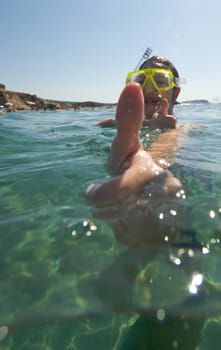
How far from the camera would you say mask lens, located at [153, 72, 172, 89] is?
504 cm

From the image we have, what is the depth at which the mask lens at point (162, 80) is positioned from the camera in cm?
504

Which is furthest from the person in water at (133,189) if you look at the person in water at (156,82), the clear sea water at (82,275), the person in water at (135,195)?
the person in water at (156,82)

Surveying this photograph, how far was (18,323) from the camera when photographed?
1508mm

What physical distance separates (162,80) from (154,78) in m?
0.15

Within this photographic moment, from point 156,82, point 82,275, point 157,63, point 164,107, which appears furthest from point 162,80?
point 82,275

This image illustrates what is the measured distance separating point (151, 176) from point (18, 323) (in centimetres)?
114

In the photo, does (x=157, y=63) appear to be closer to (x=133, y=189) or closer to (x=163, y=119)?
(x=163, y=119)

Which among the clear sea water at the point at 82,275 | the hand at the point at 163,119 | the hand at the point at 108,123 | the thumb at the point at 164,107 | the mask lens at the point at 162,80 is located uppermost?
the mask lens at the point at 162,80

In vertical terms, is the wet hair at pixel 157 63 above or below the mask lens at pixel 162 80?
above

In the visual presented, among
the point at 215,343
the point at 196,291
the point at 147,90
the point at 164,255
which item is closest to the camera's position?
the point at 215,343

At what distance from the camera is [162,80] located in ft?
16.7

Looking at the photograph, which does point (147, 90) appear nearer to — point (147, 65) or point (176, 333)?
point (147, 65)

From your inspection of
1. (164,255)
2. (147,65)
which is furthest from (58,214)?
(147,65)

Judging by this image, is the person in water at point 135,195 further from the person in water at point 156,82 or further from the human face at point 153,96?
the human face at point 153,96
